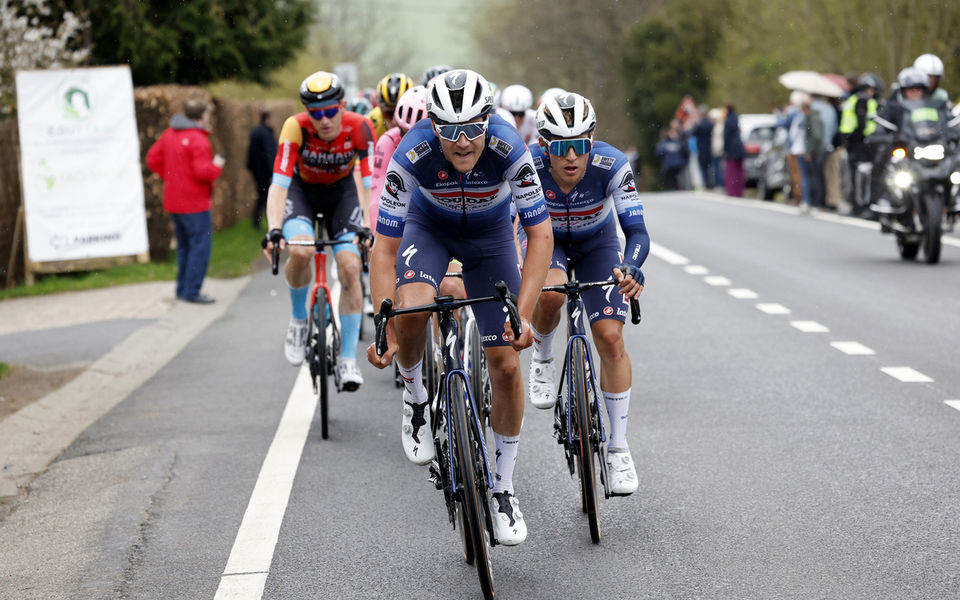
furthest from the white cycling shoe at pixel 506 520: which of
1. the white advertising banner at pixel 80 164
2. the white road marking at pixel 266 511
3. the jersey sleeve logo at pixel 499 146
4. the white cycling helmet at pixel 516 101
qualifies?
the white advertising banner at pixel 80 164

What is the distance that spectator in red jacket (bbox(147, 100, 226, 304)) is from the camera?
15.9 m

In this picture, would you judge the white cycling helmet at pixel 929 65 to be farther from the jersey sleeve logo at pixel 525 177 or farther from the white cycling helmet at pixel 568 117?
the jersey sleeve logo at pixel 525 177

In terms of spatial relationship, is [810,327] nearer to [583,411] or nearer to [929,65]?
[929,65]

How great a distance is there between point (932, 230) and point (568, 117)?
11.4 meters

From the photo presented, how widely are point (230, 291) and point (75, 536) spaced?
10968 millimetres

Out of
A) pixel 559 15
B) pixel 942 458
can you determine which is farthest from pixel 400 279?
pixel 559 15

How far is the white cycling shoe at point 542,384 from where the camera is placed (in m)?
7.72

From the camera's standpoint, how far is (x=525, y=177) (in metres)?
5.77

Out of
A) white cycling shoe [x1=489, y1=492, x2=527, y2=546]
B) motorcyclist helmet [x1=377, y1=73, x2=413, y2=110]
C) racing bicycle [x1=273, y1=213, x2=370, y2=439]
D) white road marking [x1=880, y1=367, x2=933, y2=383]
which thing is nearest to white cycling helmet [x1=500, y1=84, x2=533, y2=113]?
motorcyclist helmet [x1=377, y1=73, x2=413, y2=110]

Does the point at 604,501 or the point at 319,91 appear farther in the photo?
the point at 319,91

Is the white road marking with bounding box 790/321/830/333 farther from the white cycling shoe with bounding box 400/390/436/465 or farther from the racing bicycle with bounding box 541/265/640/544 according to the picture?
the white cycling shoe with bounding box 400/390/436/465

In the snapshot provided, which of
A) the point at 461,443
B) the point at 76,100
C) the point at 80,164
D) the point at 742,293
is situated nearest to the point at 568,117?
the point at 461,443

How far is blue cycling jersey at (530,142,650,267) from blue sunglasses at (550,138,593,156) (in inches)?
11.3

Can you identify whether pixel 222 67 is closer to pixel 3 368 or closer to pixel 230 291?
pixel 230 291
